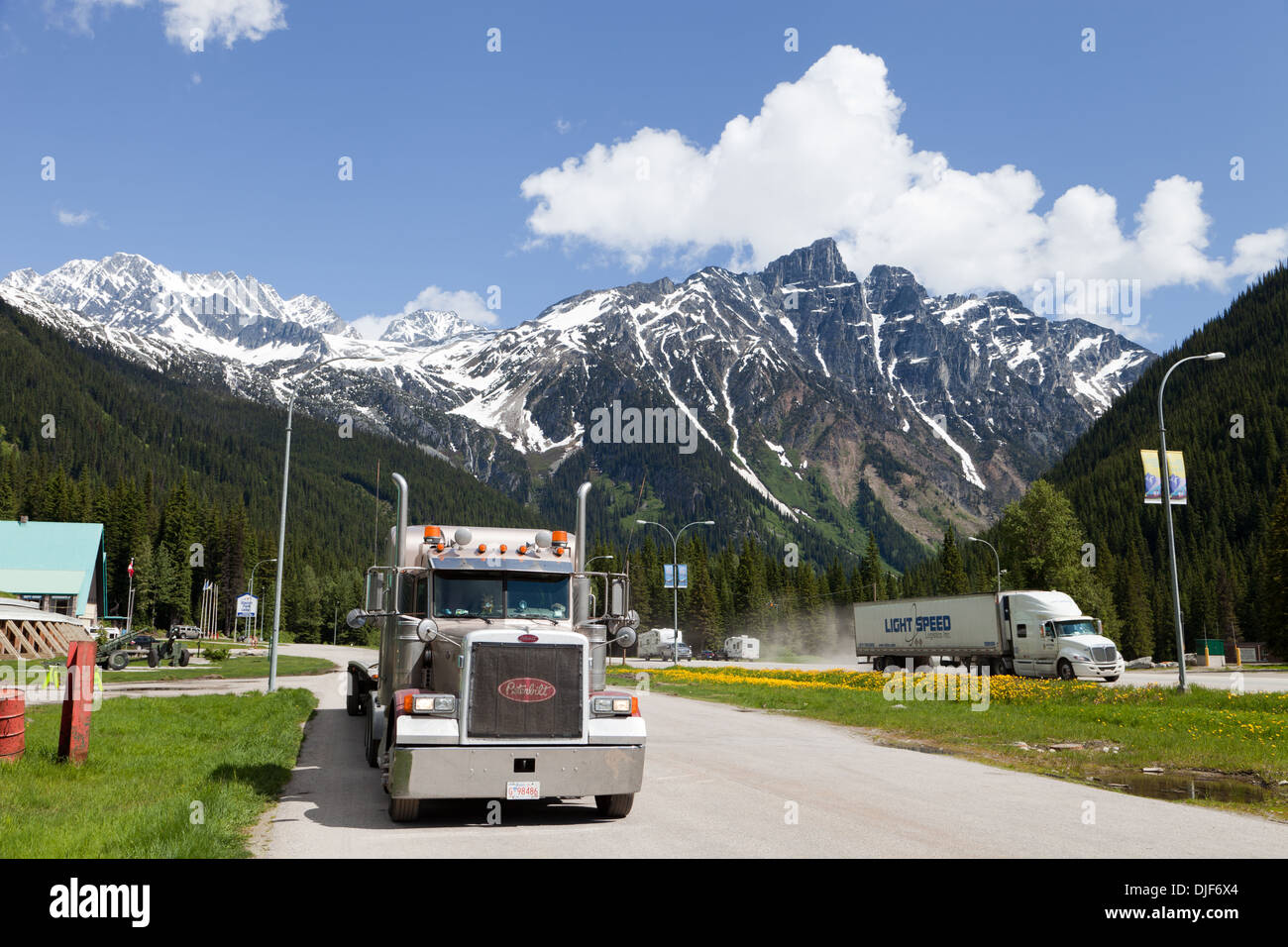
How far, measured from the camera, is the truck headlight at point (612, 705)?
10234mm

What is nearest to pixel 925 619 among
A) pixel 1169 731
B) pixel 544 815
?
pixel 1169 731

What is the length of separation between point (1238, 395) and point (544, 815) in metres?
179

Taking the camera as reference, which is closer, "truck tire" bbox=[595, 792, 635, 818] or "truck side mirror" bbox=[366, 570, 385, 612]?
"truck tire" bbox=[595, 792, 635, 818]

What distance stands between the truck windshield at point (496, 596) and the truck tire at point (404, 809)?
7.96 ft

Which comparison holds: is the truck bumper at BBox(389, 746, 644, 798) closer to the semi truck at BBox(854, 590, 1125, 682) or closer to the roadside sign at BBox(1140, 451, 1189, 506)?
the roadside sign at BBox(1140, 451, 1189, 506)

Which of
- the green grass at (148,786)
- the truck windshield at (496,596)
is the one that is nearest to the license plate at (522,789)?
the truck windshield at (496,596)

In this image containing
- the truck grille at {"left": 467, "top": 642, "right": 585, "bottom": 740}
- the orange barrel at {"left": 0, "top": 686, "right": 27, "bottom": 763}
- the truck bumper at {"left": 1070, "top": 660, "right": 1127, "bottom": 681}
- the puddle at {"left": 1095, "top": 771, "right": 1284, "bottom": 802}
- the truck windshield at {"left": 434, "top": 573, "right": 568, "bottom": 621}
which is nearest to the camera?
the truck grille at {"left": 467, "top": 642, "right": 585, "bottom": 740}

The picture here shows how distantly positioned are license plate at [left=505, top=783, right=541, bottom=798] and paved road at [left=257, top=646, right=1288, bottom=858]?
0.37m

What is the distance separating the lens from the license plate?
9.55 metres

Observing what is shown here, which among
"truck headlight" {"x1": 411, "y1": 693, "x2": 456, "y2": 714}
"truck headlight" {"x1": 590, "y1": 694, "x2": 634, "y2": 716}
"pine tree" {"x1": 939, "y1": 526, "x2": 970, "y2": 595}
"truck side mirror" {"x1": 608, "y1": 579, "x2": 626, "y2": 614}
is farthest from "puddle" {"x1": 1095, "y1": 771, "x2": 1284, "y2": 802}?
"pine tree" {"x1": 939, "y1": 526, "x2": 970, "y2": 595}

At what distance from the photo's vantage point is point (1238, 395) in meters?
156

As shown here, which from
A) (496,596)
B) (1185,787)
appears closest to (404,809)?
(496,596)
